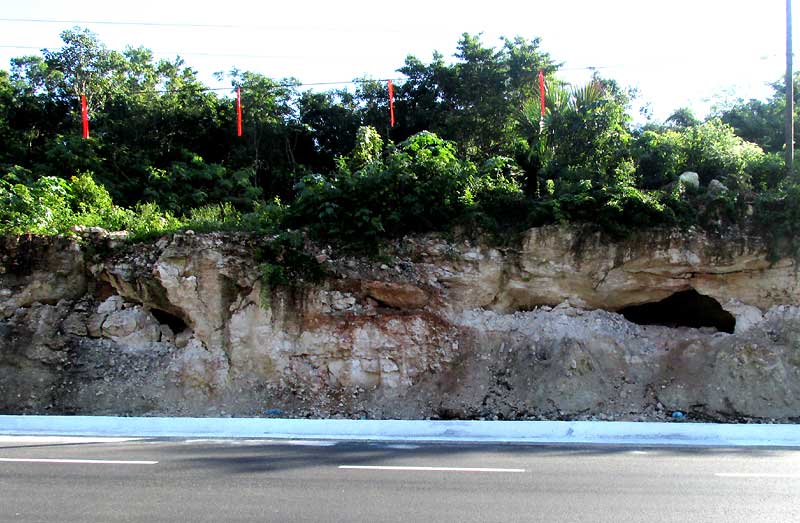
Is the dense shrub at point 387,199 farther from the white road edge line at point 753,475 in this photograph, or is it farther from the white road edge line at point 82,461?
the white road edge line at point 753,475

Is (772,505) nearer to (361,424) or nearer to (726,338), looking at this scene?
(361,424)

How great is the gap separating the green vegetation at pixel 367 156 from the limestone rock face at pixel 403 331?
0.69 metres

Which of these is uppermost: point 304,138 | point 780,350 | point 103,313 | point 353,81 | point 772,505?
point 353,81

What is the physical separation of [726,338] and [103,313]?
14263 millimetres

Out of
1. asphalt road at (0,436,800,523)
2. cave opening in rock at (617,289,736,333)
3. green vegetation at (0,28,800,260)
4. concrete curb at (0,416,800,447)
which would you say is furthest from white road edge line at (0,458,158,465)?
cave opening in rock at (617,289,736,333)

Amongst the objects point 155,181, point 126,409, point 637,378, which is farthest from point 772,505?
point 155,181

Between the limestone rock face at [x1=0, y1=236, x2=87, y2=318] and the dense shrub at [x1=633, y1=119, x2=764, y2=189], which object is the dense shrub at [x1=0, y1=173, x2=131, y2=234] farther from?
the dense shrub at [x1=633, y1=119, x2=764, y2=189]

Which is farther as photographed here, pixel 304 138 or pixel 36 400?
pixel 304 138

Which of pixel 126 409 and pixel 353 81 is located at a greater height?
pixel 353 81

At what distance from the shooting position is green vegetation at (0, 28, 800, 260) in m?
14.5

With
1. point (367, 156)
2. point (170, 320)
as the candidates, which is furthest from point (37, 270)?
point (367, 156)

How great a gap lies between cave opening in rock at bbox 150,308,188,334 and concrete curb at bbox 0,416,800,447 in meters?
5.02

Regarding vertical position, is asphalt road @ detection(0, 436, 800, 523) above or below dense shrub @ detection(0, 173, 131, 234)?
below

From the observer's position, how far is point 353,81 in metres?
22.3
